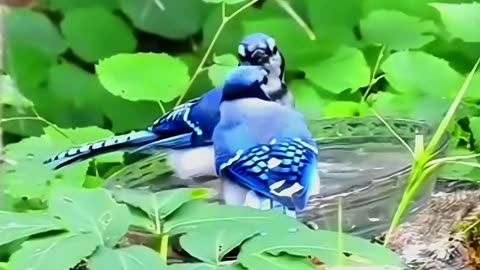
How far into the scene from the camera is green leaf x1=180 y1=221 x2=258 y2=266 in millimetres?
649

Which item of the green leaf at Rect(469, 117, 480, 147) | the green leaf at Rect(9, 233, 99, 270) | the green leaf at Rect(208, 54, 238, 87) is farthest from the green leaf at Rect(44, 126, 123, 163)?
the green leaf at Rect(469, 117, 480, 147)

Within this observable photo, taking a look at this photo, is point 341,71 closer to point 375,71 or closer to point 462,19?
point 375,71

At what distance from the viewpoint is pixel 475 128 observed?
94cm

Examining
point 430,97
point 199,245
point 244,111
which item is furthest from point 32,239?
point 430,97

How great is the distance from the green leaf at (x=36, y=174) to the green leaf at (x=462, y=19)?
1.34ft

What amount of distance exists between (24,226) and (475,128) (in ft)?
1.64

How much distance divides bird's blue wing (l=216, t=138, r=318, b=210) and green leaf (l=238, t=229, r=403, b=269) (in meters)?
0.11

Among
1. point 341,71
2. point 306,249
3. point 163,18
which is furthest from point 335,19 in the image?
point 306,249

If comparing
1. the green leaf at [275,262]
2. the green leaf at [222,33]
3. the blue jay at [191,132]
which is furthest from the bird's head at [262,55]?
the green leaf at [275,262]

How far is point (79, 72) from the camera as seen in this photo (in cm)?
99

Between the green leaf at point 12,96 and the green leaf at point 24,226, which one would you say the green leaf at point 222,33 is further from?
the green leaf at point 24,226

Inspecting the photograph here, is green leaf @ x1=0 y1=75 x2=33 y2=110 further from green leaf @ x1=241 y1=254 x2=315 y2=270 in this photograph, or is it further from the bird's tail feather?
green leaf @ x1=241 y1=254 x2=315 y2=270

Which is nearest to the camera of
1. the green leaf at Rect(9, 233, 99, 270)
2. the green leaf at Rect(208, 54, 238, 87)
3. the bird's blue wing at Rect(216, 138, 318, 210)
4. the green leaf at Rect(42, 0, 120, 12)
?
the green leaf at Rect(9, 233, 99, 270)

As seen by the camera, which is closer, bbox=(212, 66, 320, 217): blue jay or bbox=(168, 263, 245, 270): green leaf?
bbox=(168, 263, 245, 270): green leaf
